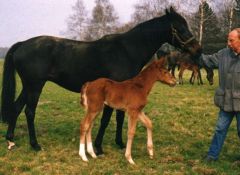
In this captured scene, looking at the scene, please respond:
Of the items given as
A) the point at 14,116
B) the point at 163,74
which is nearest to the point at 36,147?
the point at 14,116

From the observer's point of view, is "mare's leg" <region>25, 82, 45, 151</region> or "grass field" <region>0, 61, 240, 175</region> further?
"mare's leg" <region>25, 82, 45, 151</region>

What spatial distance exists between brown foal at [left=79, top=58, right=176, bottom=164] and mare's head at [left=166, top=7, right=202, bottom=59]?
0.78 meters

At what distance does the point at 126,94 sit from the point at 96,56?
1.12 meters

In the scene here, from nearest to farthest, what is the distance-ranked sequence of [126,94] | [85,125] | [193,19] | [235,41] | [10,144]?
1. [235,41]
2. [126,94]
3. [85,125]
4. [10,144]
5. [193,19]

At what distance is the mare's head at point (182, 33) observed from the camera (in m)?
6.37

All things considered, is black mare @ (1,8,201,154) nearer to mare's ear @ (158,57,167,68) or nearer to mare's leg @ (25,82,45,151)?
mare's leg @ (25,82,45,151)

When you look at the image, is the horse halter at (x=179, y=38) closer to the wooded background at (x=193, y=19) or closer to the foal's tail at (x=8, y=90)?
the foal's tail at (x=8, y=90)

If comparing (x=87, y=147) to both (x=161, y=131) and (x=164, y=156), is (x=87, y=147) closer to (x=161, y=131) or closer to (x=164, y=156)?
(x=164, y=156)

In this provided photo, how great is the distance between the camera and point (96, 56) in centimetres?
635

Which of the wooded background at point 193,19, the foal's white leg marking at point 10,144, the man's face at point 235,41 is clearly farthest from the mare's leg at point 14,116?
the wooded background at point 193,19

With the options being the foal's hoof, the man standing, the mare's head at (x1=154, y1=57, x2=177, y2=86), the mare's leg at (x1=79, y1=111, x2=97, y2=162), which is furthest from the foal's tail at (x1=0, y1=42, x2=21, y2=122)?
the man standing

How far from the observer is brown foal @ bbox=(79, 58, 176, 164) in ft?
18.4

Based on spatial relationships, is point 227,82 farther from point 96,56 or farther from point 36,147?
point 36,147

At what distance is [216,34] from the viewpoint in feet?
141
